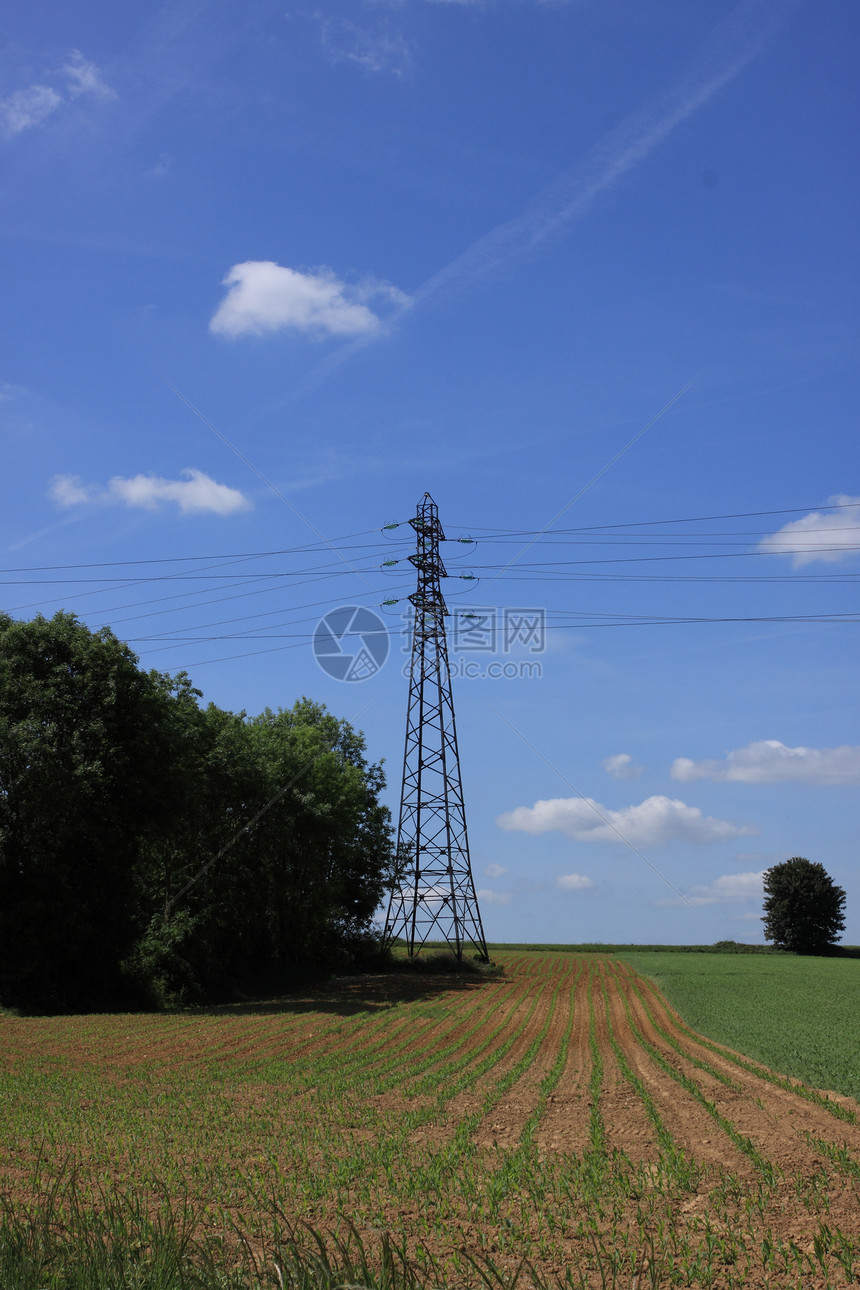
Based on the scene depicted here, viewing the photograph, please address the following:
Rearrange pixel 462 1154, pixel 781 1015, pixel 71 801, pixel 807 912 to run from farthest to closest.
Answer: pixel 807 912, pixel 71 801, pixel 781 1015, pixel 462 1154

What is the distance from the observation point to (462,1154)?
410 inches

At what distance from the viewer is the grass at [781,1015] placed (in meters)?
17.5

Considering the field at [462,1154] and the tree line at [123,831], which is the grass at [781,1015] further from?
the tree line at [123,831]

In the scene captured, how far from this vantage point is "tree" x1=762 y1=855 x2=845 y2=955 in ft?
296

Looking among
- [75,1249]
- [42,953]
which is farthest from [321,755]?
[75,1249]

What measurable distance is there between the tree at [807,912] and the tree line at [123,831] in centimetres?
6739

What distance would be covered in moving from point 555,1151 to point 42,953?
24.7 metres

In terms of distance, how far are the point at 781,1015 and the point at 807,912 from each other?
235ft

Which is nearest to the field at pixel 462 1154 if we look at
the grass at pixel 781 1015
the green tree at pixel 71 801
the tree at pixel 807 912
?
the grass at pixel 781 1015

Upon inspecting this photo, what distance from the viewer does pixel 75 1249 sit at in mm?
6566

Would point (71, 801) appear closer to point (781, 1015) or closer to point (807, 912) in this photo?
point (781, 1015)

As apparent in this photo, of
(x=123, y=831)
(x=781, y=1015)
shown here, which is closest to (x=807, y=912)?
(x=781, y=1015)

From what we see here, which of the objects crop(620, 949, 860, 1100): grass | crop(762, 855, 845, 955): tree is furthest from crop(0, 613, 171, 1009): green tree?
crop(762, 855, 845, 955): tree

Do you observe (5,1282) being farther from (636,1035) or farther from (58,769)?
(58,769)
